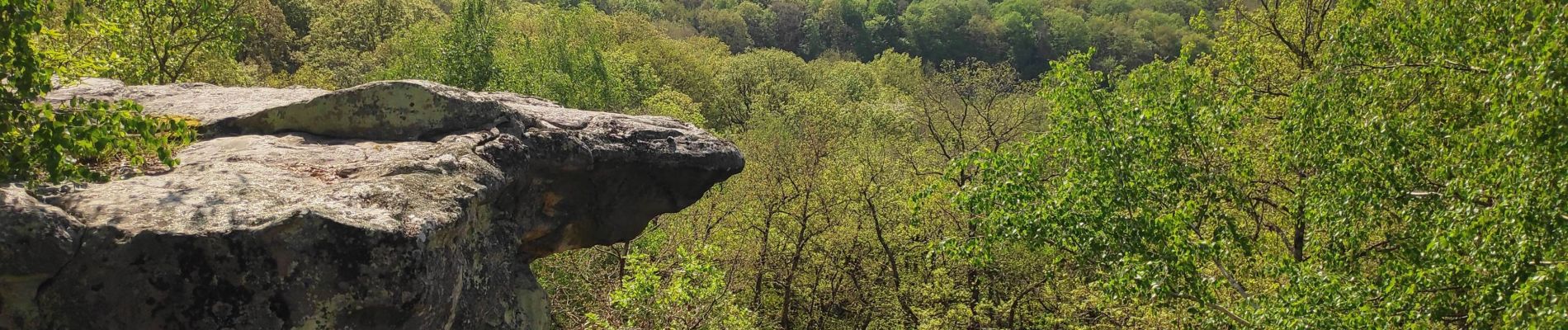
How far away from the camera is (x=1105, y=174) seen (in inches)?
391

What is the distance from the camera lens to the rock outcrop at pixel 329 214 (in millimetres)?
5766

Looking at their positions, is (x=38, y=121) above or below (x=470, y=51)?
below

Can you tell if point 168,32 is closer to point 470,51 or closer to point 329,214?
point 470,51

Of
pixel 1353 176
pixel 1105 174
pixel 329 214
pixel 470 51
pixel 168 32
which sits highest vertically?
pixel 470 51

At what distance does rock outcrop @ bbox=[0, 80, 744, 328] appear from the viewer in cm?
577

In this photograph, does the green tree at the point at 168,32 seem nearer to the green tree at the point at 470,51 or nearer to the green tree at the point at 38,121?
the green tree at the point at 470,51

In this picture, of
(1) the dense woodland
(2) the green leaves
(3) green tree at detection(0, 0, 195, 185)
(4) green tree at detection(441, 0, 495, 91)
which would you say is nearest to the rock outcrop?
(3) green tree at detection(0, 0, 195, 185)

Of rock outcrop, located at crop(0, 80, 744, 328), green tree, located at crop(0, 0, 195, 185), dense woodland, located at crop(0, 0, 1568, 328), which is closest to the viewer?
green tree, located at crop(0, 0, 195, 185)

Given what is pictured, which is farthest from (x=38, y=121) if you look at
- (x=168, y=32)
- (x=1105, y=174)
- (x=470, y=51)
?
(x=470, y=51)

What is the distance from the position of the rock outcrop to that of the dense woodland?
50 cm

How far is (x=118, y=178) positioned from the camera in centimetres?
638

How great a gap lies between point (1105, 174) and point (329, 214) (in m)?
7.58

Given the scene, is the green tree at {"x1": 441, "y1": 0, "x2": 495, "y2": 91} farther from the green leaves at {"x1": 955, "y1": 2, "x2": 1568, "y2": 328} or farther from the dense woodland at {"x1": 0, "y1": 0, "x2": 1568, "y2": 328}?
the green leaves at {"x1": 955, "y1": 2, "x2": 1568, "y2": 328}

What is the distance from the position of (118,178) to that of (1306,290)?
9.77 metres
